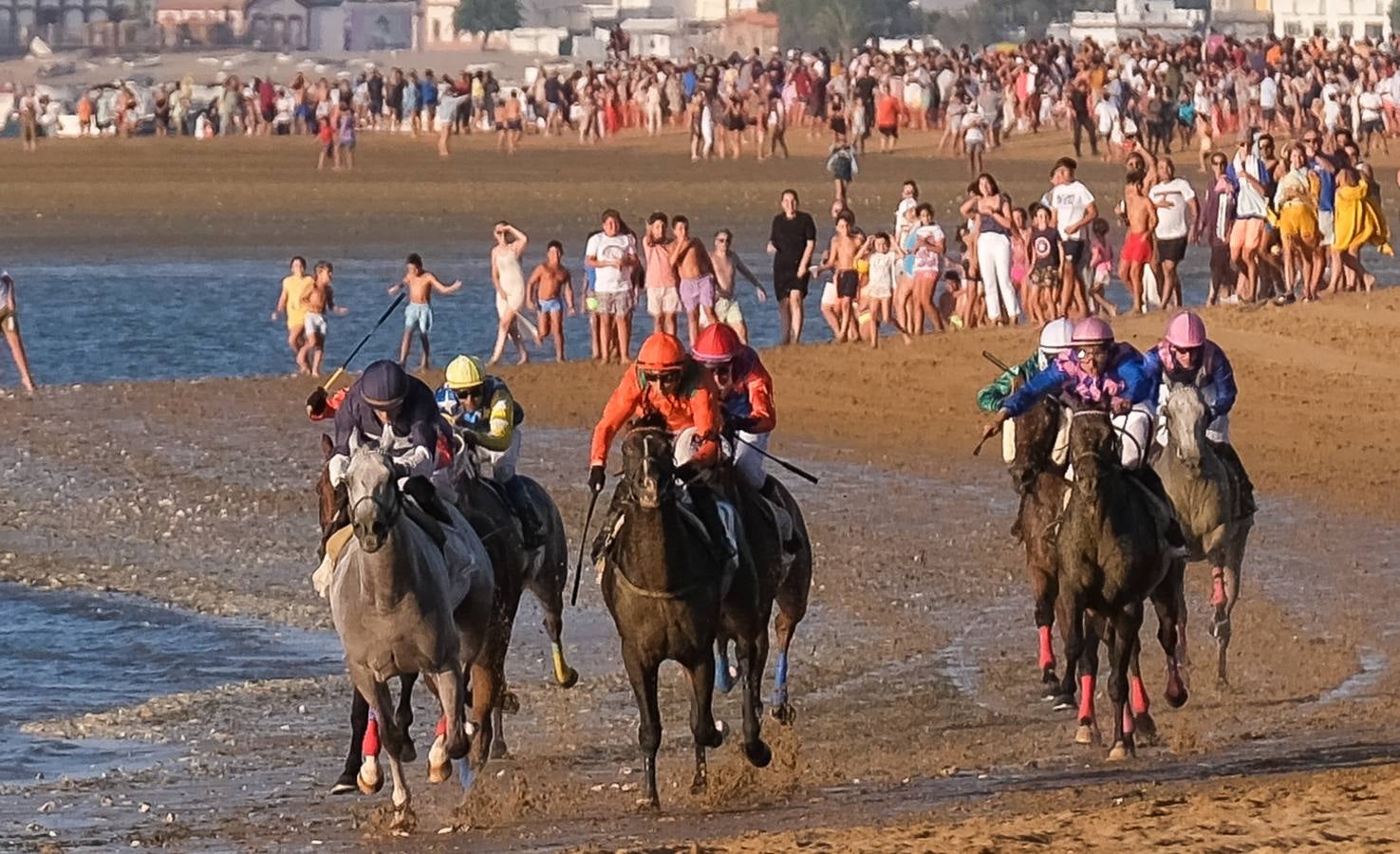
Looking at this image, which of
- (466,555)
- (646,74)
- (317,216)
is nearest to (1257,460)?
(466,555)

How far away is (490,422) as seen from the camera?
1382 centimetres

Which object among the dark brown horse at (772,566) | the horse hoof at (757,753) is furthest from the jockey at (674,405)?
the horse hoof at (757,753)

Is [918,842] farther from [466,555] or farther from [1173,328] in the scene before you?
[1173,328]

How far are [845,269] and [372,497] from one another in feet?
60.4

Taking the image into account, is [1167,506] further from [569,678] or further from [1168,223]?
[1168,223]

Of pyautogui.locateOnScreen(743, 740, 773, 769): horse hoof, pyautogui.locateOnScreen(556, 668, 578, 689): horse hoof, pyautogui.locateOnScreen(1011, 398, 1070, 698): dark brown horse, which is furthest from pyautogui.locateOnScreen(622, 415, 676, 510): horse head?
pyautogui.locateOnScreen(556, 668, 578, 689): horse hoof

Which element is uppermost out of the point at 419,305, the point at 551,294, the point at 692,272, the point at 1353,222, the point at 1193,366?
the point at 1193,366

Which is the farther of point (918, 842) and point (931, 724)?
point (931, 724)

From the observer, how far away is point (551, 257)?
28719 mm

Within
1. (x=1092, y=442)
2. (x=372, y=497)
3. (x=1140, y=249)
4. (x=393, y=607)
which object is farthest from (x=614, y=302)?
(x=372, y=497)

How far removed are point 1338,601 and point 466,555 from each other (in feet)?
22.9

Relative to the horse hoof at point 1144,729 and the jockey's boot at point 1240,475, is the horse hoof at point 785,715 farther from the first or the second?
the jockey's boot at point 1240,475

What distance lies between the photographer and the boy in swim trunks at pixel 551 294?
2916 cm

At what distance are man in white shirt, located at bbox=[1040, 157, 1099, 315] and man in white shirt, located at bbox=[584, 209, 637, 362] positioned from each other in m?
A: 4.05
